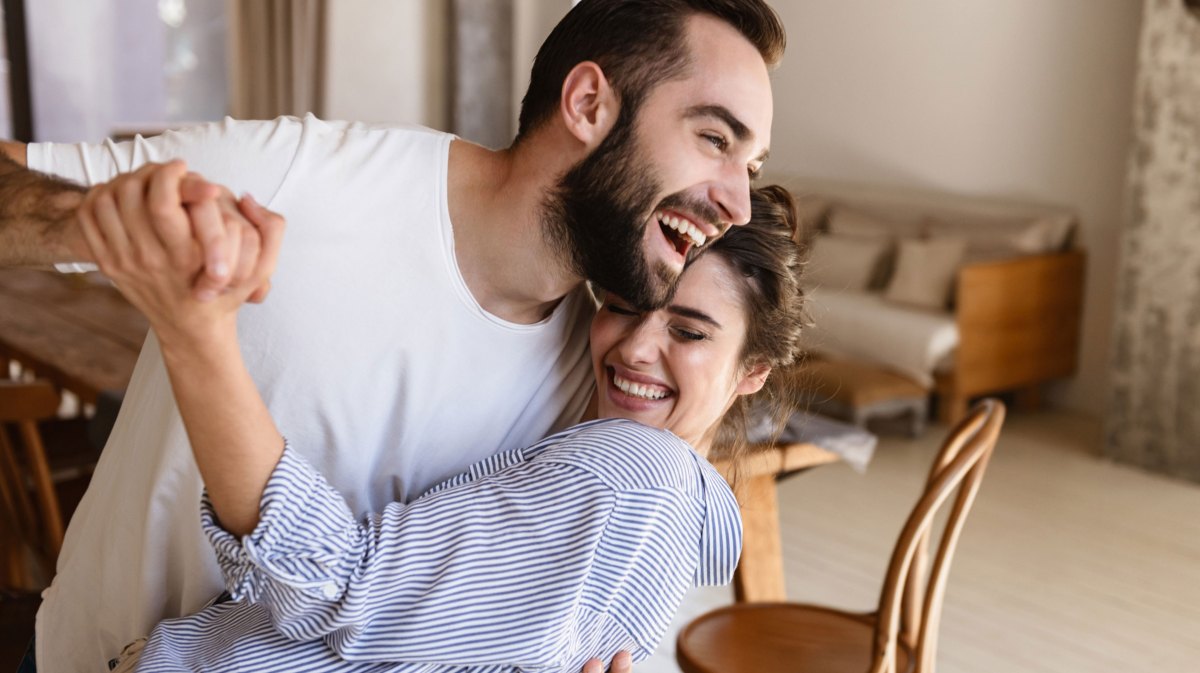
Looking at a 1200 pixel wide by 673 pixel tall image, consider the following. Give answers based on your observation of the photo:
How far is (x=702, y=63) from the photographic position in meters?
1.25

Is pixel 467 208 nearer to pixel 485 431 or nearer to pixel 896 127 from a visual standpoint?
pixel 485 431

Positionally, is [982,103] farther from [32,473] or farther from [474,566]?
[474,566]

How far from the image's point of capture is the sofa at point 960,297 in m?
5.29

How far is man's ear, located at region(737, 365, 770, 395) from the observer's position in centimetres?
154

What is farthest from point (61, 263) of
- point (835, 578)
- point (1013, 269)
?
point (1013, 269)

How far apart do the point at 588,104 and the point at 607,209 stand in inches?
4.8

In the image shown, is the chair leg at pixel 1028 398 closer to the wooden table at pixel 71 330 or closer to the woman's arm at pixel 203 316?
the wooden table at pixel 71 330

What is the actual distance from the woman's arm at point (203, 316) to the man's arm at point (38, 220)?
0.15 metres

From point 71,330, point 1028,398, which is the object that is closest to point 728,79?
point 71,330

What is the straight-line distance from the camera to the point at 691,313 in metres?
1.44

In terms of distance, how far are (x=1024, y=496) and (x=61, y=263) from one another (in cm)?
407

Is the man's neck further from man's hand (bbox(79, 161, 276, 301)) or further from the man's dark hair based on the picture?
man's hand (bbox(79, 161, 276, 301))

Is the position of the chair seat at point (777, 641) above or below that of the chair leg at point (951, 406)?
above

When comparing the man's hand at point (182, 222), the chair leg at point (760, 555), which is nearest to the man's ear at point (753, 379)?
the man's hand at point (182, 222)
